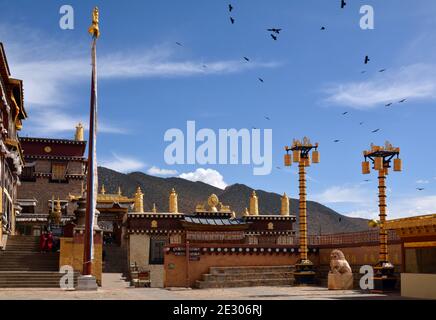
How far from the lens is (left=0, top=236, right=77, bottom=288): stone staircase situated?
1016 inches

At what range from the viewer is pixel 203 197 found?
480 ft

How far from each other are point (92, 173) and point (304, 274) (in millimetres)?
14832

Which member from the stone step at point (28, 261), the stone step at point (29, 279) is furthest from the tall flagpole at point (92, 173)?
the stone step at point (28, 261)

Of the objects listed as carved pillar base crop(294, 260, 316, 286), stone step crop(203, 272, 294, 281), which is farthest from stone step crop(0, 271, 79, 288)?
carved pillar base crop(294, 260, 316, 286)

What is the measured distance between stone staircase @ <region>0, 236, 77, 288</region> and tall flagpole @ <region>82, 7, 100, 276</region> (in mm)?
2495

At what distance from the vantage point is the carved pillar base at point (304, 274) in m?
34.4

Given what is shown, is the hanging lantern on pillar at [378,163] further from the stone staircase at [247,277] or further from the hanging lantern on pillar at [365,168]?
the stone staircase at [247,277]

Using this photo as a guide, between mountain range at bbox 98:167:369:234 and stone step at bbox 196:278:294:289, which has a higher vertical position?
mountain range at bbox 98:167:369:234

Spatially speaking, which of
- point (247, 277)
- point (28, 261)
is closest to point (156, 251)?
point (247, 277)

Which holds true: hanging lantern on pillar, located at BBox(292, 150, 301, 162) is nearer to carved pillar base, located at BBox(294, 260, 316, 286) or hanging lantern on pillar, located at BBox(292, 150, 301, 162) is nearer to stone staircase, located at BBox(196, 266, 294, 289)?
carved pillar base, located at BBox(294, 260, 316, 286)

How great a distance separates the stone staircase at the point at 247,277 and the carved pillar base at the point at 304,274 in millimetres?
1413

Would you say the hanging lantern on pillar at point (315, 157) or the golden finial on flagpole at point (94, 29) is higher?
the golden finial on flagpole at point (94, 29)
